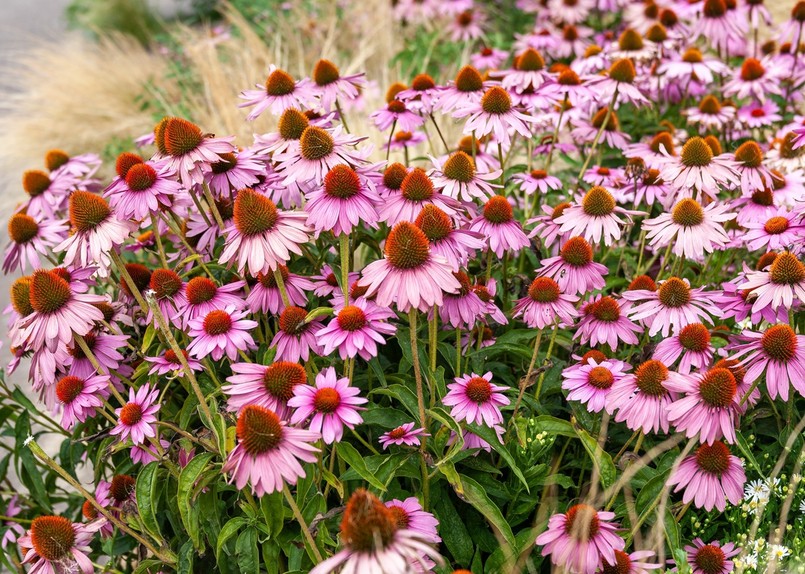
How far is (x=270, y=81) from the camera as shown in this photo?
2.27 metres

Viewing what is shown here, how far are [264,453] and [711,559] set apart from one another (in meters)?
1.06

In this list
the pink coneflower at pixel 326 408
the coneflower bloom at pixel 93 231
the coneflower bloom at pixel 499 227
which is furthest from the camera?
the coneflower bloom at pixel 499 227

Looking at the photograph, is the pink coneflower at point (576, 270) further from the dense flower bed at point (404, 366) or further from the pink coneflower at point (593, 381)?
the pink coneflower at point (593, 381)

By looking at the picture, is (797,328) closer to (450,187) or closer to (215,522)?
(450,187)

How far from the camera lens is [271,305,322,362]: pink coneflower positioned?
5.96 feet

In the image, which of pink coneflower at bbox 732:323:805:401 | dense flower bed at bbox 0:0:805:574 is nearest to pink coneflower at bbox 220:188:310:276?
dense flower bed at bbox 0:0:805:574

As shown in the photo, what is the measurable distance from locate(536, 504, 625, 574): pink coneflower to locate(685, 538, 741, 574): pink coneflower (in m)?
0.31

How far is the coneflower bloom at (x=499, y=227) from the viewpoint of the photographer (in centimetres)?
196

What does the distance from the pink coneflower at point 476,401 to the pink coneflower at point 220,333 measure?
475mm

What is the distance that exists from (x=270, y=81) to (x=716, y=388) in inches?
56.7

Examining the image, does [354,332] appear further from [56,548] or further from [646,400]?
[56,548]

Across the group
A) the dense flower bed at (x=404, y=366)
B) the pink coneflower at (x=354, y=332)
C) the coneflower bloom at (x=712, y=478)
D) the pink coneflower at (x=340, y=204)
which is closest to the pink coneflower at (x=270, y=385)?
the dense flower bed at (x=404, y=366)

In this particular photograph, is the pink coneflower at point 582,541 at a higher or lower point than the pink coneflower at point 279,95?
lower

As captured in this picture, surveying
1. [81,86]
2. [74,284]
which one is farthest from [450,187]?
[81,86]
